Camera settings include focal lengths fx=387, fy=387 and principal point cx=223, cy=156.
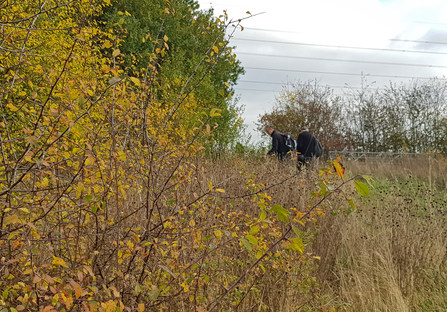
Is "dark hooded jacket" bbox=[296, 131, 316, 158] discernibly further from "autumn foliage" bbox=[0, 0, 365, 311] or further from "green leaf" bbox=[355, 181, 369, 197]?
"green leaf" bbox=[355, 181, 369, 197]

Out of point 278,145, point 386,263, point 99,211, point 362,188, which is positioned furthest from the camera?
point 278,145

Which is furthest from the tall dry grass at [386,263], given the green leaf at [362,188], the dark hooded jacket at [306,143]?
the dark hooded jacket at [306,143]

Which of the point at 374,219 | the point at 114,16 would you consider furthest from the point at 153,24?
the point at 374,219

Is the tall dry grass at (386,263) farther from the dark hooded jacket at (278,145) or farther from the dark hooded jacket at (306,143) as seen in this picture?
the dark hooded jacket at (278,145)

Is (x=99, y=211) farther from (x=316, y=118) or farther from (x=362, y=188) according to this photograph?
(x=316, y=118)

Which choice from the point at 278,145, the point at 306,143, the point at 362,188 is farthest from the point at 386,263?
the point at 278,145

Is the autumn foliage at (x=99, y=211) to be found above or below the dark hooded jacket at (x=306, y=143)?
below

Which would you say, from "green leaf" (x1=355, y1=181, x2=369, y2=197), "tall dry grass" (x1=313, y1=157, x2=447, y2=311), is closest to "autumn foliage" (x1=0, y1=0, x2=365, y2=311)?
"green leaf" (x1=355, y1=181, x2=369, y2=197)

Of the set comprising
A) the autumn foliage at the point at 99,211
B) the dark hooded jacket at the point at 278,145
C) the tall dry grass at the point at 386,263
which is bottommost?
the tall dry grass at the point at 386,263

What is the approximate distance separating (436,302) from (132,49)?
49.0 ft

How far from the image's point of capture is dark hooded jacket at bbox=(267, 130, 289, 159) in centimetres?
966

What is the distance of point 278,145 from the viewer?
9844mm

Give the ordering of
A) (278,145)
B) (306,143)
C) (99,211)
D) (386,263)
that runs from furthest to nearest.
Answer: (278,145), (306,143), (386,263), (99,211)

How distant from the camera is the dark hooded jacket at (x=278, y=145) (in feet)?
31.7
